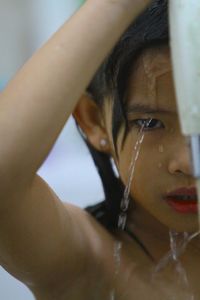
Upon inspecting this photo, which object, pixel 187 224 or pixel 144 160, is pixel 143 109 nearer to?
pixel 144 160

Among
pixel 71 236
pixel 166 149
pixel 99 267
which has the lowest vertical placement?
pixel 99 267

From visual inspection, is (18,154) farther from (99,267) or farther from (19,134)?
(99,267)

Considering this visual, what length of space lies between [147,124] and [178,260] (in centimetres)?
36

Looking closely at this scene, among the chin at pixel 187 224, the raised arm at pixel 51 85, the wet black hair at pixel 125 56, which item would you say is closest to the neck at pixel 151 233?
the chin at pixel 187 224

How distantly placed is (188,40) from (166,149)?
310mm

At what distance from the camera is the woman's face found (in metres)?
0.83

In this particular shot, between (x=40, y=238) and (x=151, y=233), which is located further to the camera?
(x=151, y=233)

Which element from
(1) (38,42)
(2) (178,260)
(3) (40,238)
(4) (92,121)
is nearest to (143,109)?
(4) (92,121)

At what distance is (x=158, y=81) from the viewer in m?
0.83

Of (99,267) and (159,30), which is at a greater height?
(159,30)

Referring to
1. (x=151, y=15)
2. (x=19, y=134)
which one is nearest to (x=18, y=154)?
(x=19, y=134)

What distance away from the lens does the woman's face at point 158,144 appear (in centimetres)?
83

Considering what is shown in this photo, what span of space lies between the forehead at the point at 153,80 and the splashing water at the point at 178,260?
34 centimetres

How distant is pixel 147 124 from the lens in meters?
0.86
